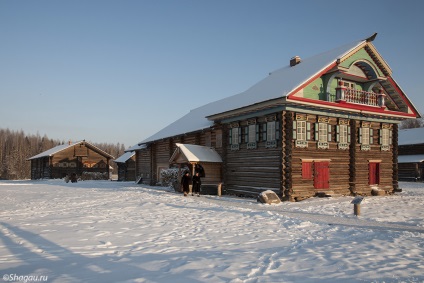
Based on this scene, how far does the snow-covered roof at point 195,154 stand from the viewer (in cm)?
2241

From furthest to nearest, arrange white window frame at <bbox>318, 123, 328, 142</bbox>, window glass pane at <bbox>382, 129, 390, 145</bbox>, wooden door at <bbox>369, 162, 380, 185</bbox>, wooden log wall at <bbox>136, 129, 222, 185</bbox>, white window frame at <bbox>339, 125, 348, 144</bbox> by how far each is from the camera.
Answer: wooden log wall at <bbox>136, 129, 222, 185</bbox> < window glass pane at <bbox>382, 129, 390, 145</bbox> < wooden door at <bbox>369, 162, 380, 185</bbox> < white window frame at <bbox>339, 125, 348, 144</bbox> < white window frame at <bbox>318, 123, 328, 142</bbox>

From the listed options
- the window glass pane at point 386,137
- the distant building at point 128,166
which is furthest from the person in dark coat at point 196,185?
the distant building at point 128,166

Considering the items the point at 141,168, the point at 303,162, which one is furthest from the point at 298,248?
the point at 141,168

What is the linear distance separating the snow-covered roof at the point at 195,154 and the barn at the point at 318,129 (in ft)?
2.08

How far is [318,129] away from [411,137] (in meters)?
31.1

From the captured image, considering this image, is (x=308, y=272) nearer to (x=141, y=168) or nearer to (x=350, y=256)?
(x=350, y=256)

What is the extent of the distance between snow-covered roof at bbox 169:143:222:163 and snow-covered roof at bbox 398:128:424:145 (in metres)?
30.6

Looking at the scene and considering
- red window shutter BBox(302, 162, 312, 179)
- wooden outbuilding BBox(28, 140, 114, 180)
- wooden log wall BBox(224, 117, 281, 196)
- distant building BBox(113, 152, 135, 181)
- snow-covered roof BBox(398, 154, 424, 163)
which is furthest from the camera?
wooden outbuilding BBox(28, 140, 114, 180)

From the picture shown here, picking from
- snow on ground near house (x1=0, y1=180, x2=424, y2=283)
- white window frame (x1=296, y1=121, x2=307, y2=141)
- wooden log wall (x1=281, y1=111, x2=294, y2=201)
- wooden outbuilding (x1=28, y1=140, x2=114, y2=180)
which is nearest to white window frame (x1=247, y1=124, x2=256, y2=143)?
wooden log wall (x1=281, y1=111, x2=294, y2=201)

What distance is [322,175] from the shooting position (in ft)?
67.6

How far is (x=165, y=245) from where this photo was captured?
8523 mm

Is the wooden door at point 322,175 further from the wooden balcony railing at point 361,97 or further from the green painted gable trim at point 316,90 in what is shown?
the wooden balcony railing at point 361,97

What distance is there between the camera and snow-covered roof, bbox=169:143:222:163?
73.5ft

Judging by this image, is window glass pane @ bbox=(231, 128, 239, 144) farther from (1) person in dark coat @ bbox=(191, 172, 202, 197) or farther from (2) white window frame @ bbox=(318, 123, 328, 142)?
(2) white window frame @ bbox=(318, 123, 328, 142)
